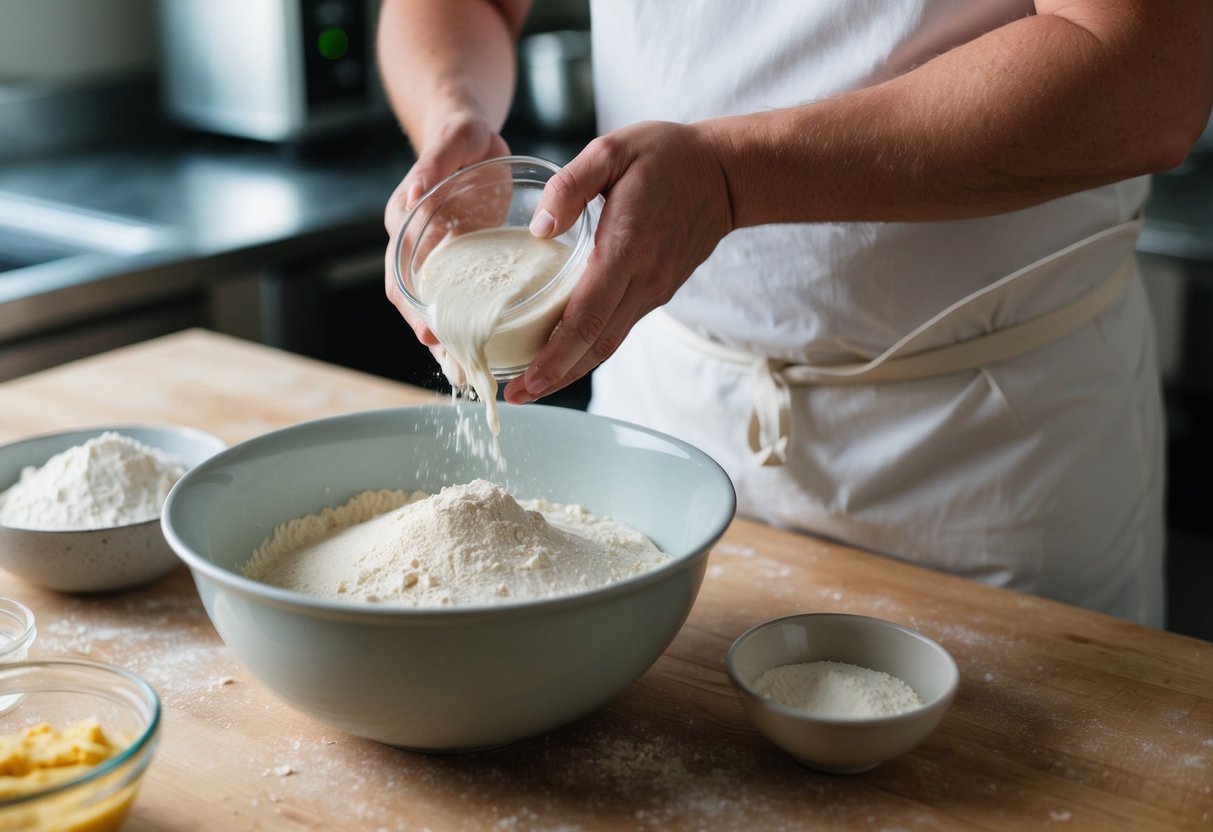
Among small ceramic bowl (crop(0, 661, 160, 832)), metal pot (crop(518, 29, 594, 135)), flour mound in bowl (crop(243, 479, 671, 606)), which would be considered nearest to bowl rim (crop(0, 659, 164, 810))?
small ceramic bowl (crop(0, 661, 160, 832))

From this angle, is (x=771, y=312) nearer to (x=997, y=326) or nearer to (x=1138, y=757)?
(x=997, y=326)

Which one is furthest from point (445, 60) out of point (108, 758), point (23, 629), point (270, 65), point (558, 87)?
point (558, 87)

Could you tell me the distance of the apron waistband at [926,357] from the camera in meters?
1.18

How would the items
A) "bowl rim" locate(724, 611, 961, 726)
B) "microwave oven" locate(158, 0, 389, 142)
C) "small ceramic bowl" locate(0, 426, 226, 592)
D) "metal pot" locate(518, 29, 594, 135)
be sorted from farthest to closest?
"metal pot" locate(518, 29, 594, 135) < "microwave oven" locate(158, 0, 389, 142) < "small ceramic bowl" locate(0, 426, 226, 592) < "bowl rim" locate(724, 611, 961, 726)

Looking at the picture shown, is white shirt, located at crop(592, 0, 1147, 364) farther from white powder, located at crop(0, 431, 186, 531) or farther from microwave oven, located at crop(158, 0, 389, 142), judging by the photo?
microwave oven, located at crop(158, 0, 389, 142)

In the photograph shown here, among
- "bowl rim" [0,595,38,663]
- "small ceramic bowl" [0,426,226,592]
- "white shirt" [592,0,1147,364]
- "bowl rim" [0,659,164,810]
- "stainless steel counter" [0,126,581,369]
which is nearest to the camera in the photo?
"bowl rim" [0,659,164,810]

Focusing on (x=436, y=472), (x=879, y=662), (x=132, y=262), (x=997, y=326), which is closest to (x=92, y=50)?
(x=132, y=262)

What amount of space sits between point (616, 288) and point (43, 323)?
1307 millimetres

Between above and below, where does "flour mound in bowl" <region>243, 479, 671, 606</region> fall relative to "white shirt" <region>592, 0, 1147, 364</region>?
below

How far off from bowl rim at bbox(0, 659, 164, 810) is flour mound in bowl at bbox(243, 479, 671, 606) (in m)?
0.14

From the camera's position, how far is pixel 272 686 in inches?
31.7

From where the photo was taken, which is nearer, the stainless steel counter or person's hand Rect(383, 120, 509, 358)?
person's hand Rect(383, 120, 509, 358)

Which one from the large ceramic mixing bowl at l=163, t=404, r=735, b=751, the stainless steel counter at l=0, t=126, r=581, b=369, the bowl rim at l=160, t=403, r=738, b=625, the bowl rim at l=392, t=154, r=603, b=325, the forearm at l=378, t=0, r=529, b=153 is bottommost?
the stainless steel counter at l=0, t=126, r=581, b=369

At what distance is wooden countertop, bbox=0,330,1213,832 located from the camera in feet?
2.55
